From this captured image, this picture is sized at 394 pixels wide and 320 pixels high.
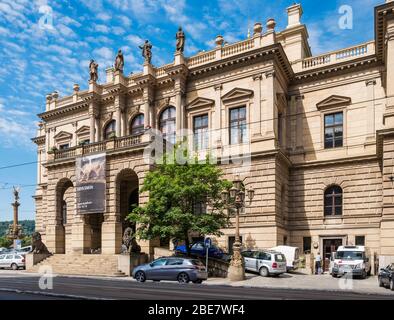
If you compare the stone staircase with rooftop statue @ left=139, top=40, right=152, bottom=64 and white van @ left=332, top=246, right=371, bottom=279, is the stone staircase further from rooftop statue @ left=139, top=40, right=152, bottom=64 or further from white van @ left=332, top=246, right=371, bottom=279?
rooftop statue @ left=139, top=40, right=152, bottom=64

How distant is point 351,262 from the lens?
2948 cm

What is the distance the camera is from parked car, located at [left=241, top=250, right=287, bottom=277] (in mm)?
29250

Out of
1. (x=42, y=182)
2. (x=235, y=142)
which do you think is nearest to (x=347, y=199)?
(x=235, y=142)

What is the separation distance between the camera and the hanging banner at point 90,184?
122 ft

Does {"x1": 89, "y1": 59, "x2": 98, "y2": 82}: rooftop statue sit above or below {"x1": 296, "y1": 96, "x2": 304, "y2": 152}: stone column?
above

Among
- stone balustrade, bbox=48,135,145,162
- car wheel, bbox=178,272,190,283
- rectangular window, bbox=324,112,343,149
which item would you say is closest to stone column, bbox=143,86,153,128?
stone balustrade, bbox=48,135,145,162

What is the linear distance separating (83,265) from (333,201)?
20.4 meters

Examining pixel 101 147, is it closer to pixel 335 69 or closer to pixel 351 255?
pixel 335 69

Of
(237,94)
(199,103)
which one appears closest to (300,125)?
(237,94)

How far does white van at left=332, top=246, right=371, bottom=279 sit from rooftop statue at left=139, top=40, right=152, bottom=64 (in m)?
25.0

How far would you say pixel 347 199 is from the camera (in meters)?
36.6

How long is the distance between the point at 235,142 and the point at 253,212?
625 cm
